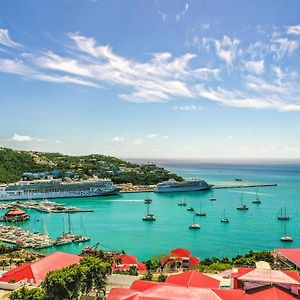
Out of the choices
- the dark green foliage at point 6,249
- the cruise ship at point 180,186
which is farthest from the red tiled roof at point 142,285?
the cruise ship at point 180,186

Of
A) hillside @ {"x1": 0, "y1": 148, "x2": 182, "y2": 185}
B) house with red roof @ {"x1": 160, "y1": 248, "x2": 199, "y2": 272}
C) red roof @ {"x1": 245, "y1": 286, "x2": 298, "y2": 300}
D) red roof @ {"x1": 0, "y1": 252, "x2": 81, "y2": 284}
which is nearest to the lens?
red roof @ {"x1": 245, "y1": 286, "x2": 298, "y2": 300}

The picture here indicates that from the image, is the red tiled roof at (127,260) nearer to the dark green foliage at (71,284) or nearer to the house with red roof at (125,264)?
the house with red roof at (125,264)

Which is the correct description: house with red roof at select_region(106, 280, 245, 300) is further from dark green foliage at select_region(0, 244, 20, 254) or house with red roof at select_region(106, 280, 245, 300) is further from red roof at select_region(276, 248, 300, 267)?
dark green foliage at select_region(0, 244, 20, 254)

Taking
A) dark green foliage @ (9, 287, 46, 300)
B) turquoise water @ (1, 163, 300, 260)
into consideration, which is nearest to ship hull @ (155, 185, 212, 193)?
turquoise water @ (1, 163, 300, 260)

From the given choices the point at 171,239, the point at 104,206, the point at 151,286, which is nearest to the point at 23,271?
the point at 151,286

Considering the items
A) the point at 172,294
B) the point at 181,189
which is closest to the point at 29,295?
the point at 172,294
